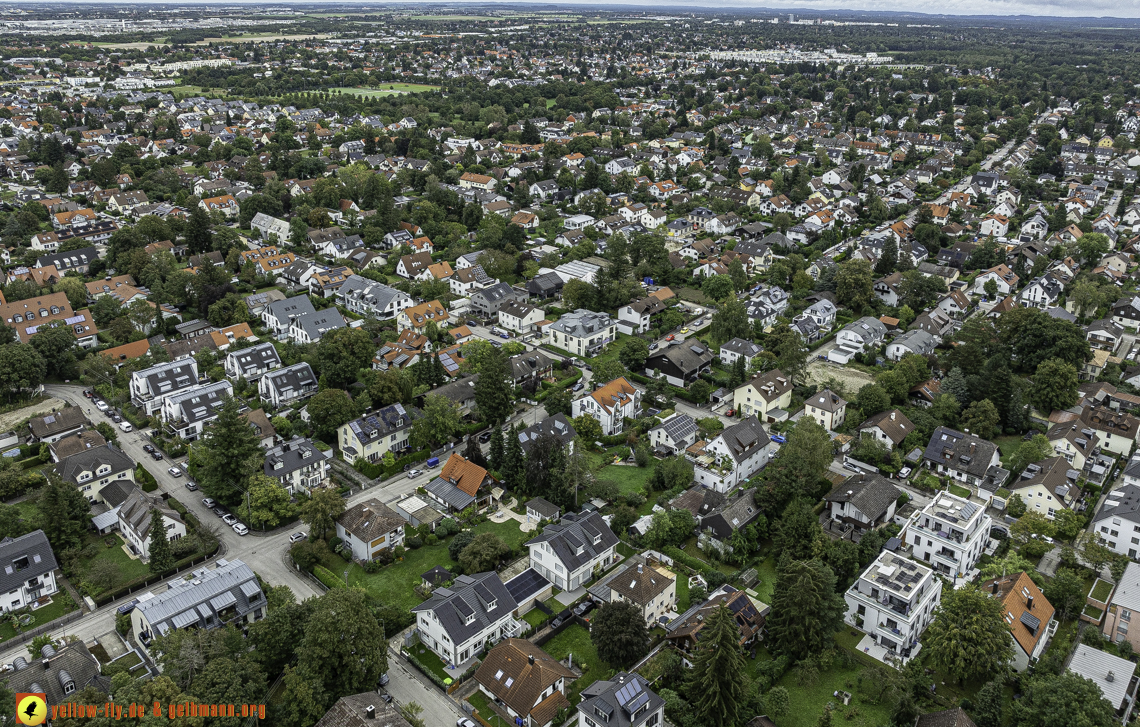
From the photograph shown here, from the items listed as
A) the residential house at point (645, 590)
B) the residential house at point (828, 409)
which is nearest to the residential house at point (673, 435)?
the residential house at point (828, 409)

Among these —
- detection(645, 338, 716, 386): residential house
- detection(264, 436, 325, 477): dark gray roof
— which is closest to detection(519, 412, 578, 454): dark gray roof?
detection(645, 338, 716, 386): residential house

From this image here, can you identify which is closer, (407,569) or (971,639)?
(971,639)

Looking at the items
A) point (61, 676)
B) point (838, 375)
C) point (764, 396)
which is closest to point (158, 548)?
point (61, 676)

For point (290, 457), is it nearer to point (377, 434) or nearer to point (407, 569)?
point (377, 434)

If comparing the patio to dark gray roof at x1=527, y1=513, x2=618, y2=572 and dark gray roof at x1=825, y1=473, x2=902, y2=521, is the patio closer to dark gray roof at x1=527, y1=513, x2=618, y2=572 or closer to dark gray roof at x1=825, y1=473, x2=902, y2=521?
dark gray roof at x1=825, y1=473, x2=902, y2=521

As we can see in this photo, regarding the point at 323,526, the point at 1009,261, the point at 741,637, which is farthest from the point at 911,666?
the point at 1009,261
